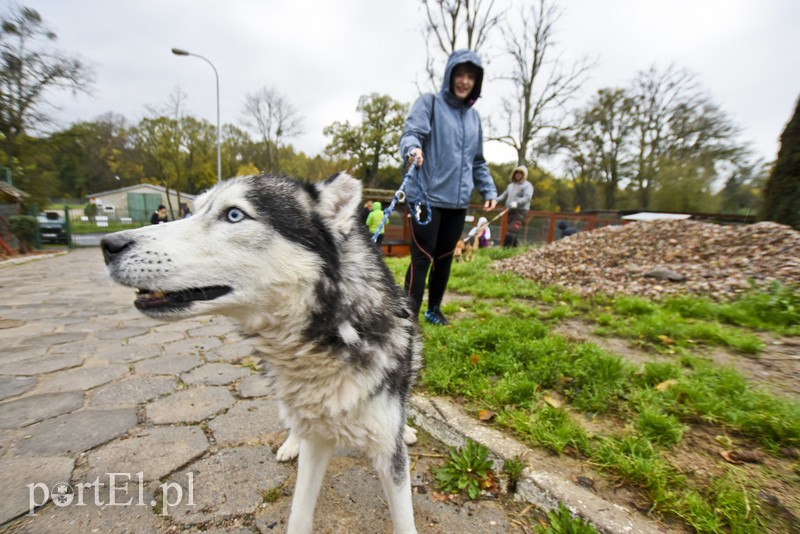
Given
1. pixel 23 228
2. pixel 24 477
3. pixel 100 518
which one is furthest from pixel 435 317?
pixel 23 228

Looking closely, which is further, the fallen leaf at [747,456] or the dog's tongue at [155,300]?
the fallen leaf at [747,456]

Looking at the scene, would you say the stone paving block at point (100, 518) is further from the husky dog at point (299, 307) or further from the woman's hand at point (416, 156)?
the woman's hand at point (416, 156)

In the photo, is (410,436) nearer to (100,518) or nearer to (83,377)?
(100,518)

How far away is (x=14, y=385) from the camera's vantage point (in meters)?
2.62

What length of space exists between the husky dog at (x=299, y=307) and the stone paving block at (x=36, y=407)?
5.50 feet

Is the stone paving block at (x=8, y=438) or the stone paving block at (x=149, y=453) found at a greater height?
the stone paving block at (x=8, y=438)

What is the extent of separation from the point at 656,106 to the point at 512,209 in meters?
24.7

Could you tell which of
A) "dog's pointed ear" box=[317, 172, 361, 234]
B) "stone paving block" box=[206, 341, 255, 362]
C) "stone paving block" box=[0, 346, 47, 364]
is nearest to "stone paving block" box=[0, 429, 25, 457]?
"stone paving block" box=[206, 341, 255, 362]

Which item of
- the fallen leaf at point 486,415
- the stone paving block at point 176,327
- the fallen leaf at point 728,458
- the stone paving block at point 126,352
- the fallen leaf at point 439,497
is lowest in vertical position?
the fallen leaf at point 439,497

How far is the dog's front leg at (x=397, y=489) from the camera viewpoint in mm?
1485

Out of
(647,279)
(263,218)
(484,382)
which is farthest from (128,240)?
(647,279)

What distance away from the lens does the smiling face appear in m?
3.29

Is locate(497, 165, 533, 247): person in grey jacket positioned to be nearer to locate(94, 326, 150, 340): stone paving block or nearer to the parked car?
locate(94, 326, 150, 340): stone paving block

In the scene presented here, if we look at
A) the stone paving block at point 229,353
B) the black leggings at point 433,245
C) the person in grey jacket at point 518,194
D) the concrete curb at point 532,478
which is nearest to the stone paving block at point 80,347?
the stone paving block at point 229,353
